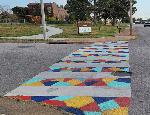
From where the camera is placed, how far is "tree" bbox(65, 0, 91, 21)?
266 ft

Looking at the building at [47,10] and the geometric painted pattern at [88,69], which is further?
the building at [47,10]

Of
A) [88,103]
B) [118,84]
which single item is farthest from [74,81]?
[88,103]

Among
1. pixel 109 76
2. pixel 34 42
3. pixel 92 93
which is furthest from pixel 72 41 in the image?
pixel 92 93

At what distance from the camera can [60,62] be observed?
14.0 meters

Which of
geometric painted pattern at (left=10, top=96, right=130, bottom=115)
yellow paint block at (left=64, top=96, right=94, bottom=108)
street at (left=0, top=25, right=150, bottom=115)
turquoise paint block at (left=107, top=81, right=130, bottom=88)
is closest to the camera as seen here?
geometric painted pattern at (left=10, top=96, right=130, bottom=115)

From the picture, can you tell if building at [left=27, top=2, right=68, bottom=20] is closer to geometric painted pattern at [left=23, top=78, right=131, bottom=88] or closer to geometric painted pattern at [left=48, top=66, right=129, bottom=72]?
geometric painted pattern at [left=48, top=66, right=129, bottom=72]

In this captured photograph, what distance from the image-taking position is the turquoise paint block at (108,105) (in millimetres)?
7127

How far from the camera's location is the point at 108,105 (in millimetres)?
7352

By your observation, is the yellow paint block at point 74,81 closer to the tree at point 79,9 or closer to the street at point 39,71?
the street at point 39,71

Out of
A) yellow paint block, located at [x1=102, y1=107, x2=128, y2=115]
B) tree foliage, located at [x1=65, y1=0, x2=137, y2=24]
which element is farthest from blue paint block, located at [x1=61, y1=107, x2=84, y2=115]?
tree foliage, located at [x1=65, y1=0, x2=137, y2=24]

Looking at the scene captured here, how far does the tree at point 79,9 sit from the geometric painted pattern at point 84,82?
70591 millimetres

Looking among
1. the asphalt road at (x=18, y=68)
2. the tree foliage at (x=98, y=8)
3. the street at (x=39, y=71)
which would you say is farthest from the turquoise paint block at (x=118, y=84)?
the tree foliage at (x=98, y=8)

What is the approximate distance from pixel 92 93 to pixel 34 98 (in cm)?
134

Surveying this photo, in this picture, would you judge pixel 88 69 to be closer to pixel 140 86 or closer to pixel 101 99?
pixel 140 86
